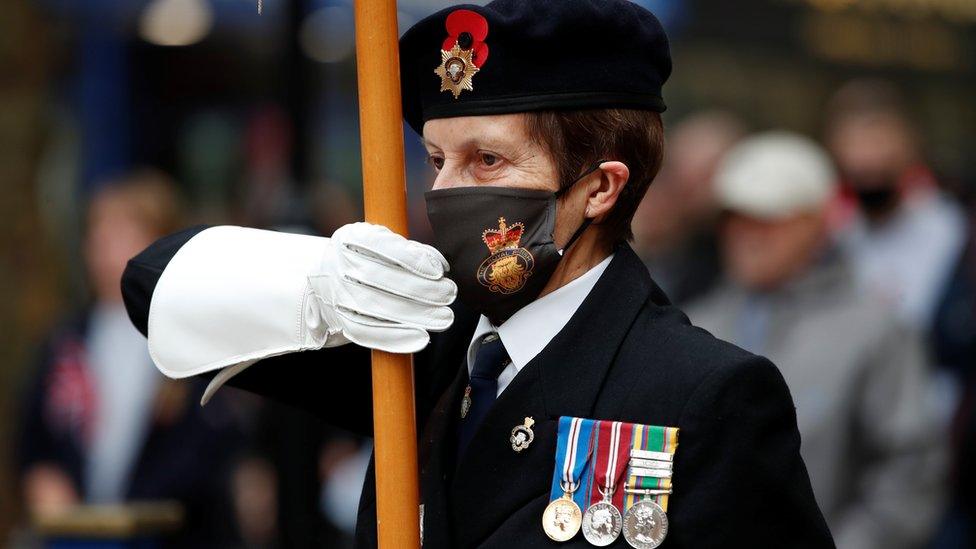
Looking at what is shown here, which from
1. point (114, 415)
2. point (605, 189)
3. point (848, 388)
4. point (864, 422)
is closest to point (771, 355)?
point (848, 388)

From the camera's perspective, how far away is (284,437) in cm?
472

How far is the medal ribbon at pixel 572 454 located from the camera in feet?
8.95

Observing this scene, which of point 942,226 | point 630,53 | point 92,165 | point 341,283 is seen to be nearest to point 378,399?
point 341,283

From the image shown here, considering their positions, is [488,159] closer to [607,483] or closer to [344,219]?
[607,483]

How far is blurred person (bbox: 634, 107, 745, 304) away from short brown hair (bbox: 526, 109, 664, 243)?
438 cm

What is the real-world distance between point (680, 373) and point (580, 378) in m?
0.20

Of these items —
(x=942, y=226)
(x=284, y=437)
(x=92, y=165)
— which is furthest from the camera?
(x=92, y=165)

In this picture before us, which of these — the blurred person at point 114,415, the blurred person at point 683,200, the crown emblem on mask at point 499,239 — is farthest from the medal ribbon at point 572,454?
the blurred person at point 683,200

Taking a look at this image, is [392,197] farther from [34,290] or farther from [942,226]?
[34,290]

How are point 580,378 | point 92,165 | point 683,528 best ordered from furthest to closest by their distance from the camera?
point 92,165 < point 580,378 < point 683,528

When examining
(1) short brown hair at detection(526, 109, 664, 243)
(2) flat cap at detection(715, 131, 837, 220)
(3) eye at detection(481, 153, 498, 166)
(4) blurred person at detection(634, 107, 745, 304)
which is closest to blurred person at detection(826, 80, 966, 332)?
(4) blurred person at detection(634, 107, 745, 304)

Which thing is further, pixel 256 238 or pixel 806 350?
pixel 806 350

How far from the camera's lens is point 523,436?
111 inches

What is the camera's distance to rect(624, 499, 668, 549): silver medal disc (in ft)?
8.60
